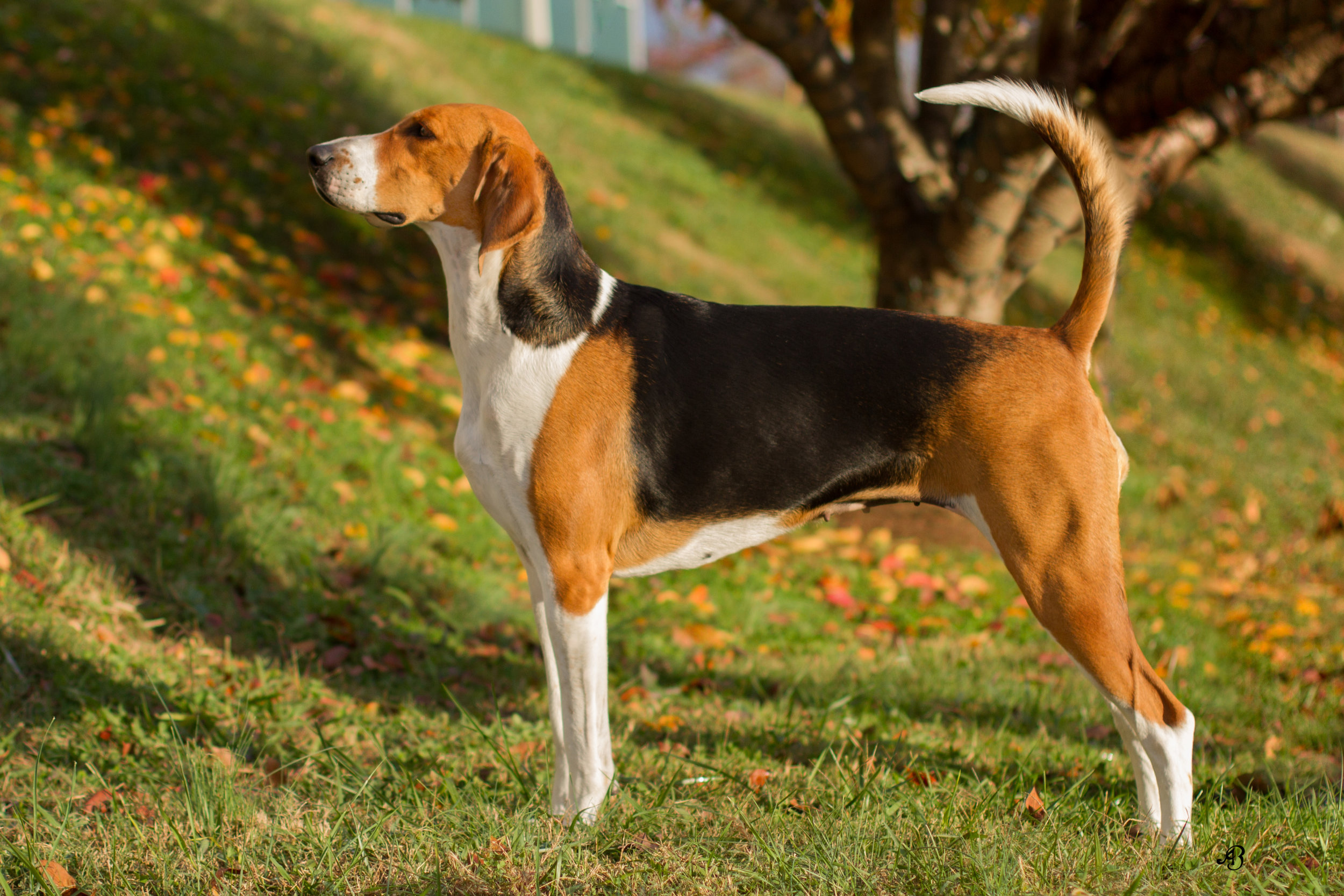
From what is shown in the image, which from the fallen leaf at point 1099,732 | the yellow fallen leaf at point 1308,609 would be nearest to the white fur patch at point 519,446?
the fallen leaf at point 1099,732

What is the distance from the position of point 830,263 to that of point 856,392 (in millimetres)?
9817

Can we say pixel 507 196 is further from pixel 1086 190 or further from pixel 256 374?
pixel 256 374

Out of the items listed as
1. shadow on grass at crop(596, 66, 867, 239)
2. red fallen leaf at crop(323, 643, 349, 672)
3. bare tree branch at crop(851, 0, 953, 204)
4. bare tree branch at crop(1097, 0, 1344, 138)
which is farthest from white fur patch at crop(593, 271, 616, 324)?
shadow on grass at crop(596, 66, 867, 239)

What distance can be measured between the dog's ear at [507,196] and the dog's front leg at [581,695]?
39.8 inches

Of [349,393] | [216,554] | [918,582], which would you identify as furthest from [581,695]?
[349,393]

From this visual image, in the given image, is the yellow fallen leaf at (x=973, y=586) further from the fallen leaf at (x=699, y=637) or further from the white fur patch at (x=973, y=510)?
the white fur patch at (x=973, y=510)

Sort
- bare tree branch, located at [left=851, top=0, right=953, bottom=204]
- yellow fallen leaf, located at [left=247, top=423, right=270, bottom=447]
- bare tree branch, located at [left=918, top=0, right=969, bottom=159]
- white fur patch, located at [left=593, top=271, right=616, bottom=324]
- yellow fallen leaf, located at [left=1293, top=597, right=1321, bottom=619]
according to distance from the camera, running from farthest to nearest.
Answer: bare tree branch, located at [left=918, top=0, right=969, bottom=159] < bare tree branch, located at [left=851, top=0, right=953, bottom=204] < yellow fallen leaf, located at [left=1293, top=597, right=1321, bottom=619] < yellow fallen leaf, located at [left=247, top=423, right=270, bottom=447] < white fur patch, located at [left=593, top=271, right=616, bottom=324]

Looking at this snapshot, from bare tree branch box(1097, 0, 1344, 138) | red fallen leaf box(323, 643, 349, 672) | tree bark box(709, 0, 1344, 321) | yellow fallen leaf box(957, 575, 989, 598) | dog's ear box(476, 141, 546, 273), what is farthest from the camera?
yellow fallen leaf box(957, 575, 989, 598)

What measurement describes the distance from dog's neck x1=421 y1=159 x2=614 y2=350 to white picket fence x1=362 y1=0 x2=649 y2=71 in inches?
984

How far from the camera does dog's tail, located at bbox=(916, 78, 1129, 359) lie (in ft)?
9.93

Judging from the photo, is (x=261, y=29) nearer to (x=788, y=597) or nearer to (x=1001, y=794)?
(x=788, y=597)

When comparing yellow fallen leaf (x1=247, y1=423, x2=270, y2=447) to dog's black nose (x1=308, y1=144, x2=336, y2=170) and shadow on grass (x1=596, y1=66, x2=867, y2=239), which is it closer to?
dog's black nose (x1=308, y1=144, x2=336, y2=170)

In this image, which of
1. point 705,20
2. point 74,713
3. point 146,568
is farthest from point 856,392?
point 705,20

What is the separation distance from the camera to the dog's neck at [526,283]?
9.96 ft
